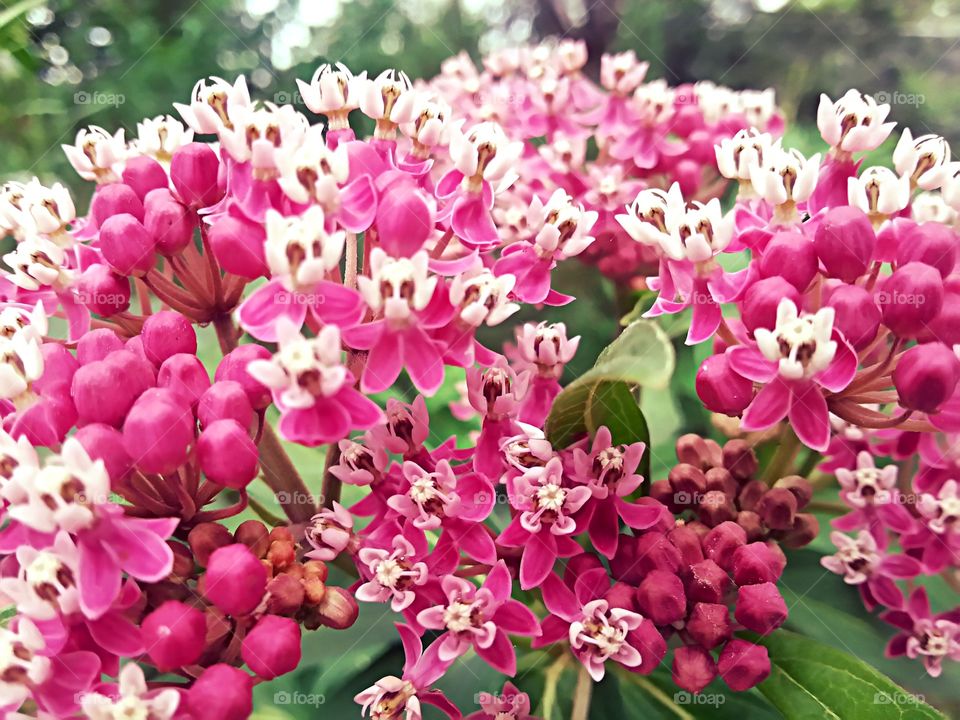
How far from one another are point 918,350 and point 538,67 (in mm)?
968

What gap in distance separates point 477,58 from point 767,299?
5.21 ft

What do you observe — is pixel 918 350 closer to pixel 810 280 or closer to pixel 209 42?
pixel 810 280

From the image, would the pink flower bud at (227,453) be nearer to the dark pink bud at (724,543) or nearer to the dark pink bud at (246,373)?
the dark pink bud at (246,373)

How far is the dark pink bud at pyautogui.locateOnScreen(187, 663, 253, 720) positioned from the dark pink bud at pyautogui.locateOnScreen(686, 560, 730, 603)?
0.46 m

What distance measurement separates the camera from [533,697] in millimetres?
989

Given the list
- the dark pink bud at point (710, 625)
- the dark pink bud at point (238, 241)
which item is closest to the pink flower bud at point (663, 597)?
the dark pink bud at point (710, 625)

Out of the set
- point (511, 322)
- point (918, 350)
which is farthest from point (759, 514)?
point (511, 322)

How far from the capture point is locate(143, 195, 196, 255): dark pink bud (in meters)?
0.82

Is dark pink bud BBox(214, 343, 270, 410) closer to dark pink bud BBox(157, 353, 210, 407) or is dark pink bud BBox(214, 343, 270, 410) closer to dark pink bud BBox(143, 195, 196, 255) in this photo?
dark pink bud BBox(157, 353, 210, 407)

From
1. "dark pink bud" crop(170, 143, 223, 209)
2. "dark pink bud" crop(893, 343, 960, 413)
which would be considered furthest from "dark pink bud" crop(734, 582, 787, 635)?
"dark pink bud" crop(170, 143, 223, 209)

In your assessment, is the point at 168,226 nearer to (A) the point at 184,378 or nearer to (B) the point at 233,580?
(A) the point at 184,378

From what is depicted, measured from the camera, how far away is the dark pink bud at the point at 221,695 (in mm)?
654

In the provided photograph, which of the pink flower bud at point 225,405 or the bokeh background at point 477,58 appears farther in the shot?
the bokeh background at point 477,58

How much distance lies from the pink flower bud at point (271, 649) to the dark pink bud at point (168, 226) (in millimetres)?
399
